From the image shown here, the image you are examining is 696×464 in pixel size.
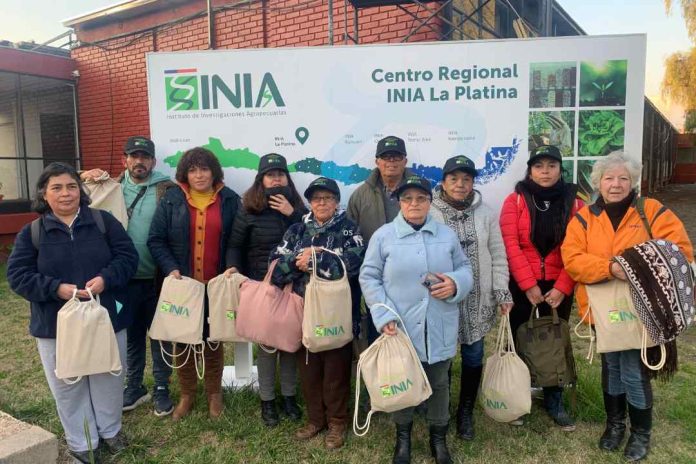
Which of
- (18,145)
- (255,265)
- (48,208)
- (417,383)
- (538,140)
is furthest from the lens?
(18,145)

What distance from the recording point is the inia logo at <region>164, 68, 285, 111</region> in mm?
3863

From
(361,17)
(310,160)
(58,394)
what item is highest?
(361,17)

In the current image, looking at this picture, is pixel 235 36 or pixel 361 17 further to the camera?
pixel 235 36

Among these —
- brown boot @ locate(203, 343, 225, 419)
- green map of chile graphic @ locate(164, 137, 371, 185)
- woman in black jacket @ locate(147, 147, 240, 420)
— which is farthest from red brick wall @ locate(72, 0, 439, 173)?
brown boot @ locate(203, 343, 225, 419)

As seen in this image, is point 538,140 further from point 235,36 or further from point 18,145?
point 18,145

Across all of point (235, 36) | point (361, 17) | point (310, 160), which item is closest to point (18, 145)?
point (235, 36)

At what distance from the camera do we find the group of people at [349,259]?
9.11 ft

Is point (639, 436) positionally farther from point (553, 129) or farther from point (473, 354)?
point (553, 129)

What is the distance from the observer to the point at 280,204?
3303 millimetres

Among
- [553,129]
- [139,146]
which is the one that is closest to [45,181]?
[139,146]

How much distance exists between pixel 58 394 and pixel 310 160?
215 cm

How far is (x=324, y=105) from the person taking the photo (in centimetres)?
382

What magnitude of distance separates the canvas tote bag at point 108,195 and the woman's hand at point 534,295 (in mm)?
2570

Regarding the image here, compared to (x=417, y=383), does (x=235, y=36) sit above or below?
above
